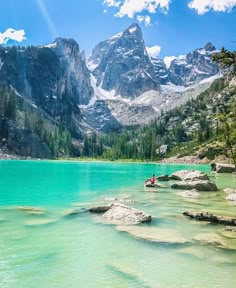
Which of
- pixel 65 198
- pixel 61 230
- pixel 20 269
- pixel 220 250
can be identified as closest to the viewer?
pixel 20 269

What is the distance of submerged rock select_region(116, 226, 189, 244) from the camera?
76.6ft

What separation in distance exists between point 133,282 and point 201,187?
44001mm

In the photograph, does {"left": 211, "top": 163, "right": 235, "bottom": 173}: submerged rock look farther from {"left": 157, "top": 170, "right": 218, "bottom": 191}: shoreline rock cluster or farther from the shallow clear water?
the shallow clear water

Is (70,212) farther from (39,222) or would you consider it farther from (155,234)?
(155,234)

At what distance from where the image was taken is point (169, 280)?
16.6 m

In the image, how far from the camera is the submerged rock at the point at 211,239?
22297 mm

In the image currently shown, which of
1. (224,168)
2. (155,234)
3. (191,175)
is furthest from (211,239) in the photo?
(224,168)

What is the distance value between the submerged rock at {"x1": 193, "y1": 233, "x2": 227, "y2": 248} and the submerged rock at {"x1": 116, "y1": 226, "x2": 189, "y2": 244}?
977 mm

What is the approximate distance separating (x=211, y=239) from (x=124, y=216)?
8.34 meters

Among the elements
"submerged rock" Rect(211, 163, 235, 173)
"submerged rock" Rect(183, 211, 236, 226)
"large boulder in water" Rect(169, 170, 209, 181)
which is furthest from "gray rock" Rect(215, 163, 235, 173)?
"submerged rock" Rect(183, 211, 236, 226)

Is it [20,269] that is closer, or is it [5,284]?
[5,284]

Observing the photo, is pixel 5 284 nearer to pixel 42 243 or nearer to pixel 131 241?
pixel 42 243

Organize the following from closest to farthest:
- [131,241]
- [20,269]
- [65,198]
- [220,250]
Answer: [20,269]
[220,250]
[131,241]
[65,198]

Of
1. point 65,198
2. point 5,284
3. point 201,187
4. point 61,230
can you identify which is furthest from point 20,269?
point 201,187
